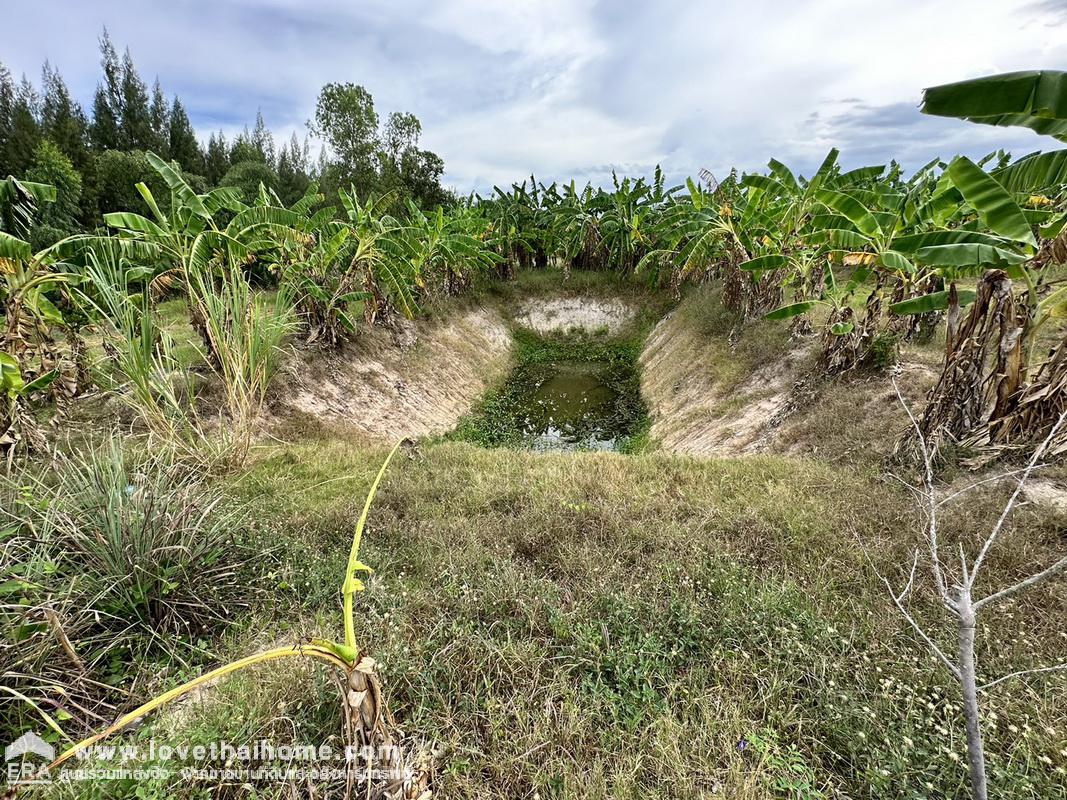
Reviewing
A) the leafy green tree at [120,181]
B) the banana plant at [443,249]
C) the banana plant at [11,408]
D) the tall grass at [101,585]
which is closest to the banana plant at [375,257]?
the banana plant at [443,249]

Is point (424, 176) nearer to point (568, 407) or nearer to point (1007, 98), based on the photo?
point (568, 407)

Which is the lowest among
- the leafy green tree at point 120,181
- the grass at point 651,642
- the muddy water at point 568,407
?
the muddy water at point 568,407

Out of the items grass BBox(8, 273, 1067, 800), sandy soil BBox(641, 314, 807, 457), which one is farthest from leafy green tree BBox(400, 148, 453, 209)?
grass BBox(8, 273, 1067, 800)

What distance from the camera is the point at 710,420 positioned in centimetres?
891

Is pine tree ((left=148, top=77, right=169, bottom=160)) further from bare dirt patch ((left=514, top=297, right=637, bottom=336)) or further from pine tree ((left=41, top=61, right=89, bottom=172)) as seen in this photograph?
bare dirt patch ((left=514, top=297, right=637, bottom=336))

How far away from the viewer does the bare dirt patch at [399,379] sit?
8.52 m

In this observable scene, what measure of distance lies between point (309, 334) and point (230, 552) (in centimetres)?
696

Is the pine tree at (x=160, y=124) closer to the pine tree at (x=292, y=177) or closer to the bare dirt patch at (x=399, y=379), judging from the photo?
the pine tree at (x=292, y=177)

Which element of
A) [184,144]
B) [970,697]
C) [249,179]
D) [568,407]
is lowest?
[568,407]

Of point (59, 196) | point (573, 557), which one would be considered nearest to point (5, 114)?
point (59, 196)

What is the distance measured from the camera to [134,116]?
33000 millimetres

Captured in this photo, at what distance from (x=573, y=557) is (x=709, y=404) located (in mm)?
6795

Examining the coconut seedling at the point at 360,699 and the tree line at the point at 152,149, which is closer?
the coconut seedling at the point at 360,699

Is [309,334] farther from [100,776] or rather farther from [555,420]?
[100,776]
